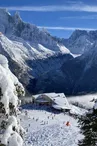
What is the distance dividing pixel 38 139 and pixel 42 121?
640 inches

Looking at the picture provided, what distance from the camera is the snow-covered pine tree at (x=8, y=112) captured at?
10.8m

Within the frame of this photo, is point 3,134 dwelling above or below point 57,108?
below

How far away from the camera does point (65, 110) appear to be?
95688mm

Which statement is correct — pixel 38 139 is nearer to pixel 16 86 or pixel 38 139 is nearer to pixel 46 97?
pixel 16 86

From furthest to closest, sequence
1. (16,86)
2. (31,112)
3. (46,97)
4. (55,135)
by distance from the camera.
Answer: (46,97) → (31,112) → (55,135) → (16,86)

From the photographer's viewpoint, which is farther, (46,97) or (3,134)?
(46,97)

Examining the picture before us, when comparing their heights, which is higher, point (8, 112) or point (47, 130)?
point (47, 130)

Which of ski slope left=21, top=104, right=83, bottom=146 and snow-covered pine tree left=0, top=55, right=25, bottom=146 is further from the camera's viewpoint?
ski slope left=21, top=104, right=83, bottom=146

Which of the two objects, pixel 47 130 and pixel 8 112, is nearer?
pixel 8 112

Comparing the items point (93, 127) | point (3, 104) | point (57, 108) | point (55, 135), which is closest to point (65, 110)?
point (57, 108)

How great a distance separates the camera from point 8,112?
1124 centimetres

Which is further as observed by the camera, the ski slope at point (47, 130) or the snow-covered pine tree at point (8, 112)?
the ski slope at point (47, 130)

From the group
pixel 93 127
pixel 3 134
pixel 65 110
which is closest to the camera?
pixel 3 134

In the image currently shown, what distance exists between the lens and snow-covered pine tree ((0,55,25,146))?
1083cm
